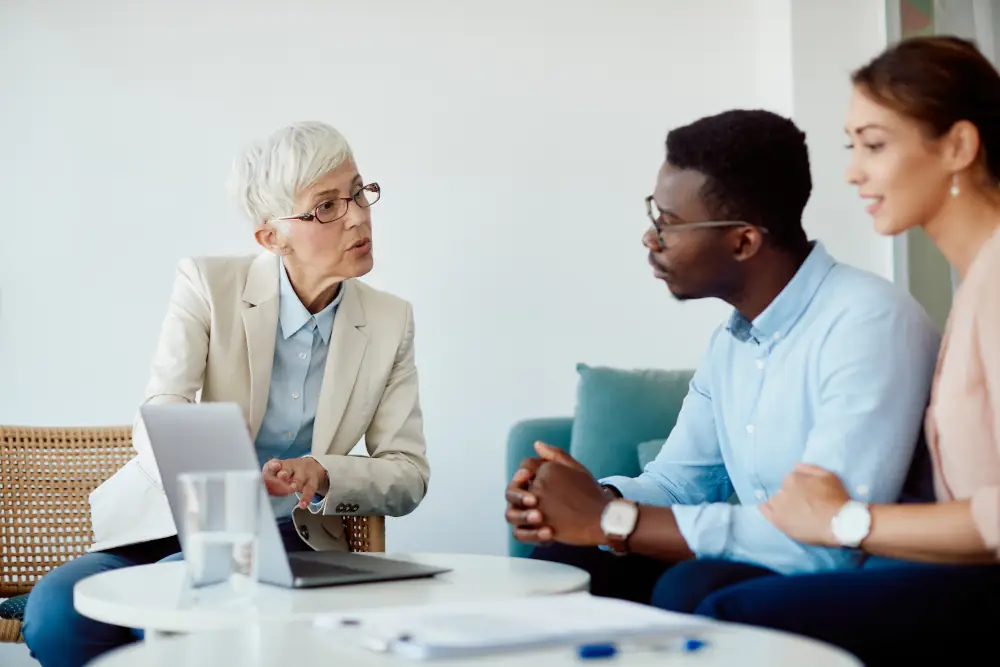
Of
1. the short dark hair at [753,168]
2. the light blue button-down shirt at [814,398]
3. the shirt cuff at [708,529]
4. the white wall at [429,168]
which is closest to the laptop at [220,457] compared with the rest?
the shirt cuff at [708,529]

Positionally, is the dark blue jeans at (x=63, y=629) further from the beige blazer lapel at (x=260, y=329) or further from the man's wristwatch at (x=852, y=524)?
the man's wristwatch at (x=852, y=524)

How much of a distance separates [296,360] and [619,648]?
1.52 meters

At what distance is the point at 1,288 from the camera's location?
3.33 meters

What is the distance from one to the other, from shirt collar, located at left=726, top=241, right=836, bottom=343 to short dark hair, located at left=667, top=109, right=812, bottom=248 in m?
0.05

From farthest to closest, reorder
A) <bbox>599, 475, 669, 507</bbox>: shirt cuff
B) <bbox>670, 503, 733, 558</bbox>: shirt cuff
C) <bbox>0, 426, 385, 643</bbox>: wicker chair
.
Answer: <bbox>0, 426, 385, 643</bbox>: wicker chair, <bbox>599, 475, 669, 507</bbox>: shirt cuff, <bbox>670, 503, 733, 558</bbox>: shirt cuff

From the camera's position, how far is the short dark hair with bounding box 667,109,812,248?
1.76 meters

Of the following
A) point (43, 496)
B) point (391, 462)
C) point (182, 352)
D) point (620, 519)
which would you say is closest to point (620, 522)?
point (620, 519)

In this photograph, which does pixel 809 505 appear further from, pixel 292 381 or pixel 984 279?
pixel 292 381

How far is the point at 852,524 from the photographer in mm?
1405

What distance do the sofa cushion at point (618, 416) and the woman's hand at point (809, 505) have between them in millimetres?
1358

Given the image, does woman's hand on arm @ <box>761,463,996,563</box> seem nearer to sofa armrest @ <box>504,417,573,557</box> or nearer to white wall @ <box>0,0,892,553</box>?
sofa armrest @ <box>504,417,573,557</box>

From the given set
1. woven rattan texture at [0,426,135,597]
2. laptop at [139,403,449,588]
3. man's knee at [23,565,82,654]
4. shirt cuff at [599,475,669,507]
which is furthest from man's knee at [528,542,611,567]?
woven rattan texture at [0,426,135,597]

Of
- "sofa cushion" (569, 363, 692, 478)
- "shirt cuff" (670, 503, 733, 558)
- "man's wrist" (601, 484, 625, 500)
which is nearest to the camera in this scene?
"shirt cuff" (670, 503, 733, 558)

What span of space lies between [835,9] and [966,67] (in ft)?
6.92
